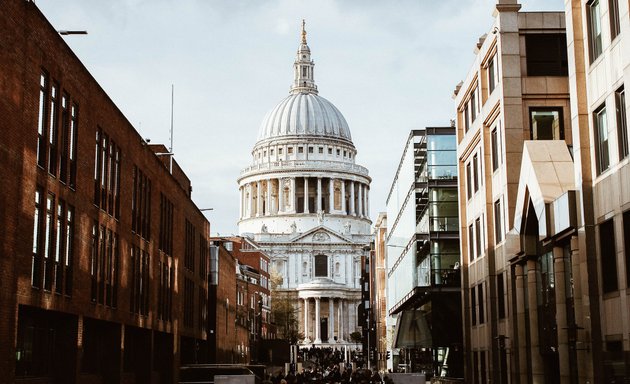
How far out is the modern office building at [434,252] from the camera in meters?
57.6

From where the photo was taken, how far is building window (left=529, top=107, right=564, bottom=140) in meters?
40.1

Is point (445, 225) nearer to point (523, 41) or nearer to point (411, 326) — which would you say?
point (411, 326)

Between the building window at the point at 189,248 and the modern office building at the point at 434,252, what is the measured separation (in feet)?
43.5

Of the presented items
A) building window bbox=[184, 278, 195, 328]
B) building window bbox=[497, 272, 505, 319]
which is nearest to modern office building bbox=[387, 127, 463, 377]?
building window bbox=[184, 278, 195, 328]

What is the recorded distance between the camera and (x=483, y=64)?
146ft

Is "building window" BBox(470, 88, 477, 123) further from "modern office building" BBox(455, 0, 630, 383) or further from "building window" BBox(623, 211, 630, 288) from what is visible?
"building window" BBox(623, 211, 630, 288)

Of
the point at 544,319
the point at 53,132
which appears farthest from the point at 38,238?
the point at 544,319

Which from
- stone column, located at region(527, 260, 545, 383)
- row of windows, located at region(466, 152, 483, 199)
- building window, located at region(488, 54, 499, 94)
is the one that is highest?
building window, located at region(488, 54, 499, 94)

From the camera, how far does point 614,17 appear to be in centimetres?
2750

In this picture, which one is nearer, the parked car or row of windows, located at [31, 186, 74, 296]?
row of windows, located at [31, 186, 74, 296]

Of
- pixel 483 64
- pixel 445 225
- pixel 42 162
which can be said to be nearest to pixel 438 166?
pixel 445 225

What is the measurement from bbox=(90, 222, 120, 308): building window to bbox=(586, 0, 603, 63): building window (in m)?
17.5

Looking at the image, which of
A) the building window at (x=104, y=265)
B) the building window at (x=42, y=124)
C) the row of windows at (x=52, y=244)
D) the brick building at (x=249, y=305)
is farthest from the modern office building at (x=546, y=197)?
the brick building at (x=249, y=305)

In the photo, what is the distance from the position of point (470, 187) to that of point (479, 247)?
139 inches
